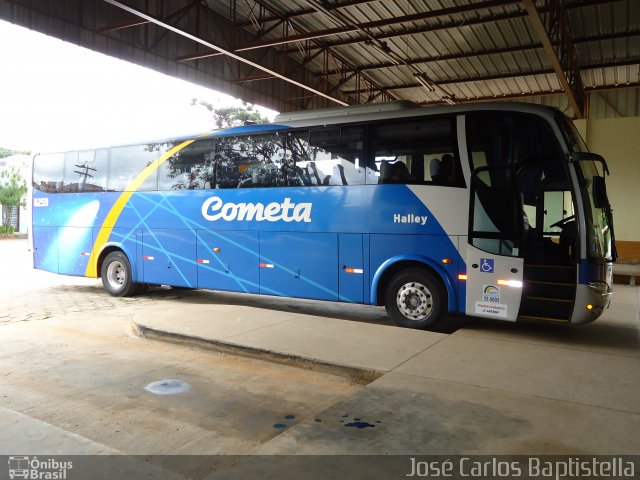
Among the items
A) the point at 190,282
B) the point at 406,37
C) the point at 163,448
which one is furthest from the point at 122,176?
the point at 406,37

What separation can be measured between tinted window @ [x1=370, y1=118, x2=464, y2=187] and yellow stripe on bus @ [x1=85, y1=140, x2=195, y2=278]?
160 inches

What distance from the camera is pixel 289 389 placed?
4754 mm

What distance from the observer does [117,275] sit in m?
10.4

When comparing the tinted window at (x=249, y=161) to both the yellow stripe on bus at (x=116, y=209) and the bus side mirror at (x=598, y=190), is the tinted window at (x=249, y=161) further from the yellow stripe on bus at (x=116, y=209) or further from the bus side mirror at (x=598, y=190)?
the bus side mirror at (x=598, y=190)

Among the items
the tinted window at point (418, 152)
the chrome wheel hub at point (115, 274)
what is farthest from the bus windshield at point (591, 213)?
the chrome wheel hub at point (115, 274)

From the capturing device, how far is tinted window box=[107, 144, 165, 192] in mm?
9562

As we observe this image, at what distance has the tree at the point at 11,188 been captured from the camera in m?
29.1

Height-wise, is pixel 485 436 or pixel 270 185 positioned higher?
pixel 270 185

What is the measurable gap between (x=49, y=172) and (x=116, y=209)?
8.19 ft

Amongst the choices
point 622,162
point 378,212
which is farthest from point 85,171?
point 622,162

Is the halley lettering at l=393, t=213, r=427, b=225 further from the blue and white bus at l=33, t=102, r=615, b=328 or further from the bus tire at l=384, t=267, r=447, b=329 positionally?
the bus tire at l=384, t=267, r=447, b=329

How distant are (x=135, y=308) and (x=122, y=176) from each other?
2878 mm

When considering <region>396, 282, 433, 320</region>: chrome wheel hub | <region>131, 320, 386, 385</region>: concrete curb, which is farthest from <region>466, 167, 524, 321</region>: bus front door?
<region>131, 320, 386, 385</region>: concrete curb

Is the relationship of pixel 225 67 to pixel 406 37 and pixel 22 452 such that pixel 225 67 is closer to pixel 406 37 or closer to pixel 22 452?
pixel 406 37
